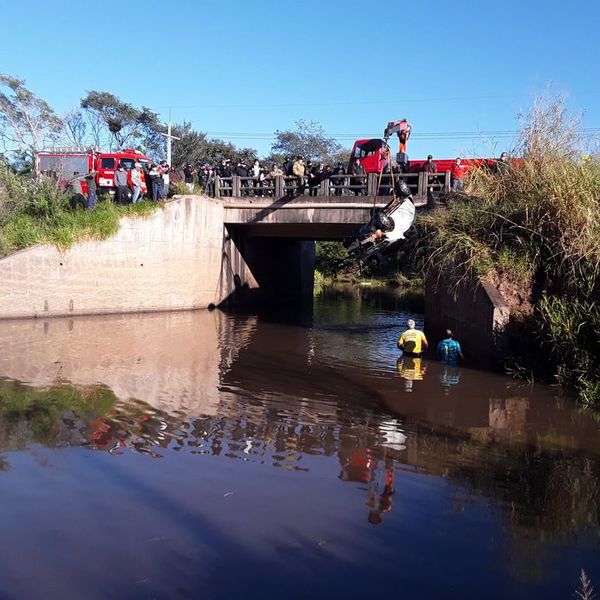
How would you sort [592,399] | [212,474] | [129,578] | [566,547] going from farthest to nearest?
[592,399] → [212,474] → [566,547] → [129,578]

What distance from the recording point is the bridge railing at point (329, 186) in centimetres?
1986

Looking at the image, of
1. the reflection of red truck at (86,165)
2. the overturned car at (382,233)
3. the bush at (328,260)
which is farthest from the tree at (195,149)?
the overturned car at (382,233)

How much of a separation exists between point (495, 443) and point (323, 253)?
3661 centimetres

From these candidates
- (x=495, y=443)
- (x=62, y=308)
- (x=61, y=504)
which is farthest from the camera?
(x=62, y=308)

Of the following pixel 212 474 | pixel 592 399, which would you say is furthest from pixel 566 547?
pixel 592 399

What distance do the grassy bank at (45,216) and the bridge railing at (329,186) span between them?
3487mm

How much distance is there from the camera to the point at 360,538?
5.56 metres

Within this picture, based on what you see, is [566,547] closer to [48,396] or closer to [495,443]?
[495,443]

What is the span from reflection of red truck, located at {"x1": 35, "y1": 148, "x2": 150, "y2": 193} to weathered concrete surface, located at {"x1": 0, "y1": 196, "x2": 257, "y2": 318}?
338 centimetres

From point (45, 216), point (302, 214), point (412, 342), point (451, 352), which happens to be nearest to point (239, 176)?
point (302, 214)

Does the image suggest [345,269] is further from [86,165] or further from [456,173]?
[456,173]

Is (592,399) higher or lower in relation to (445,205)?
lower

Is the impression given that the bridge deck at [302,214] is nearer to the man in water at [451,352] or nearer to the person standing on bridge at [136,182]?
the person standing on bridge at [136,182]

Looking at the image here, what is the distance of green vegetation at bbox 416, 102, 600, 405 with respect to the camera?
11.4 meters
